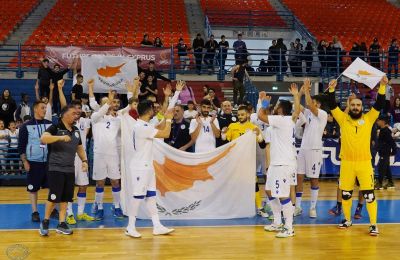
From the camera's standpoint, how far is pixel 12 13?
25234mm

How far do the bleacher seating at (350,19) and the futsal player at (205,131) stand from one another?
1557 centimetres

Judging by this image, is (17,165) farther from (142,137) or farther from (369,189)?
(369,189)

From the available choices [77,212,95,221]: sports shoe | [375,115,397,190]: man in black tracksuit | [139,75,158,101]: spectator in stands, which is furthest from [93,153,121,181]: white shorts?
[375,115,397,190]: man in black tracksuit

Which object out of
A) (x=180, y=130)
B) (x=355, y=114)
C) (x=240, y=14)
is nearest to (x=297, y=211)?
(x=355, y=114)

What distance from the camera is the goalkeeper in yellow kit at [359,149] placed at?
866cm

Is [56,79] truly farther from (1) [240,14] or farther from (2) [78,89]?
(1) [240,14]

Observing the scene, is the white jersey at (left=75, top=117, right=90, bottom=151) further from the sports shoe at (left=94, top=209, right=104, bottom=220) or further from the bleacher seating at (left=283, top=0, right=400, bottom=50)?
the bleacher seating at (left=283, top=0, right=400, bottom=50)

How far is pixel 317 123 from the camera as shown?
32.4 ft

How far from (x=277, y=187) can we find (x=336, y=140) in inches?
298

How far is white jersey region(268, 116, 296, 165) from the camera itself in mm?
8398

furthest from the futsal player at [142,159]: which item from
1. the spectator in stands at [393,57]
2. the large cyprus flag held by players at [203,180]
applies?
the spectator in stands at [393,57]

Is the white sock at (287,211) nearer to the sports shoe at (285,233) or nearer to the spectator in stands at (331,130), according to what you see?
the sports shoe at (285,233)

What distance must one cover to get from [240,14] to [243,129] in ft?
51.4

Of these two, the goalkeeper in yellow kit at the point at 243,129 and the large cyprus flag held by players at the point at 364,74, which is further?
the goalkeeper in yellow kit at the point at 243,129
